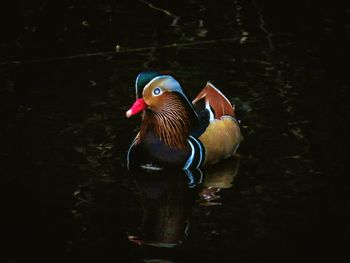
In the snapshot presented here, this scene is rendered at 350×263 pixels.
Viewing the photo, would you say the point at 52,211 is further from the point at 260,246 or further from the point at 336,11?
the point at 336,11

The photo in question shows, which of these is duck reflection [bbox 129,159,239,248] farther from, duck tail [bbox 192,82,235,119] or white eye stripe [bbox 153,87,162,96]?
white eye stripe [bbox 153,87,162,96]

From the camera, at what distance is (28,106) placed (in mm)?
10242

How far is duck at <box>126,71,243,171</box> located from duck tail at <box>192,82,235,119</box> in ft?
0.09

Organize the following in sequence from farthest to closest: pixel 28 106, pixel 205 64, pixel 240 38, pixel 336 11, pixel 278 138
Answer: pixel 336 11, pixel 240 38, pixel 205 64, pixel 28 106, pixel 278 138

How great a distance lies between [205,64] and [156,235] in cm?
424

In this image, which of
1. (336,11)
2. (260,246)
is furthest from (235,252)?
(336,11)

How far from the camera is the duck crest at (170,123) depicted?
8914 millimetres

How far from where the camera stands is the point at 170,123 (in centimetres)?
895

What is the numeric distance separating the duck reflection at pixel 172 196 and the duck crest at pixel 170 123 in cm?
33

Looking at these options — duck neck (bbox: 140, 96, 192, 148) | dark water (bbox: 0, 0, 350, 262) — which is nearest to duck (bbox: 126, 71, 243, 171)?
duck neck (bbox: 140, 96, 192, 148)

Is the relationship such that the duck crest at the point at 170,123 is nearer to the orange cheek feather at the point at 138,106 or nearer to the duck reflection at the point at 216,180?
the orange cheek feather at the point at 138,106

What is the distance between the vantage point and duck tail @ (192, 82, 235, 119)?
30.5 ft

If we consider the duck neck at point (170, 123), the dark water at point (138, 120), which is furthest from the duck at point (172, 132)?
the dark water at point (138, 120)

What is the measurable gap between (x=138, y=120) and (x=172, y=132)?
46.5 inches
